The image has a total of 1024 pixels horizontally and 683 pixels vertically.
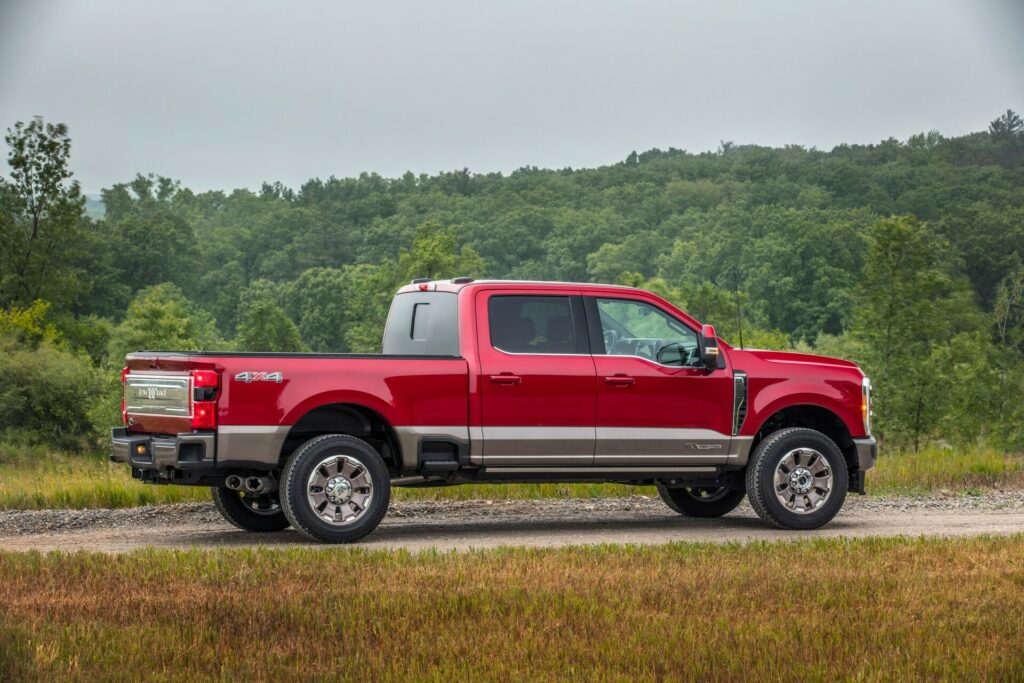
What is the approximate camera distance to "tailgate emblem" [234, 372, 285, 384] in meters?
10.7

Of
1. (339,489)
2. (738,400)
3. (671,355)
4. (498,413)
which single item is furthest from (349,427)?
(738,400)

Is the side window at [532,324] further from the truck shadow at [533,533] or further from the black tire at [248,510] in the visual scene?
the black tire at [248,510]

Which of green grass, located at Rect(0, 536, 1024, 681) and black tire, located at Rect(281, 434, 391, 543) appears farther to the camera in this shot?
black tire, located at Rect(281, 434, 391, 543)

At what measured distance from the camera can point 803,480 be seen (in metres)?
12.5

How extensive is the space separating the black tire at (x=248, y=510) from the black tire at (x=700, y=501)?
146 inches

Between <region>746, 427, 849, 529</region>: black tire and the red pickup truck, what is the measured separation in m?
0.02

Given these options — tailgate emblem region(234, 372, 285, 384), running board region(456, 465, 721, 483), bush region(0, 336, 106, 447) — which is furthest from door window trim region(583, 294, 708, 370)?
bush region(0, 336, 106, 447)

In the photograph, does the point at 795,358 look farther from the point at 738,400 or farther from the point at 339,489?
the point at 339,489

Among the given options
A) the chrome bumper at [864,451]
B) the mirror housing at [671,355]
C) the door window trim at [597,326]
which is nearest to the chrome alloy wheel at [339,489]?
the door window trim at [597,326]

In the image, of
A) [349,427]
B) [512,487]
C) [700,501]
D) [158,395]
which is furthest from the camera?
[512,487]

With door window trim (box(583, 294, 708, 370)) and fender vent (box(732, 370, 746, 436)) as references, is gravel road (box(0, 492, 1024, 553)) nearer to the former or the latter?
fender vent (box(732, 370, 746, 436))

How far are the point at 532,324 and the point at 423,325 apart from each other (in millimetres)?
1089

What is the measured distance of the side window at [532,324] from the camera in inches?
461

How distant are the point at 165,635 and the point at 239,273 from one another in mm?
119250
